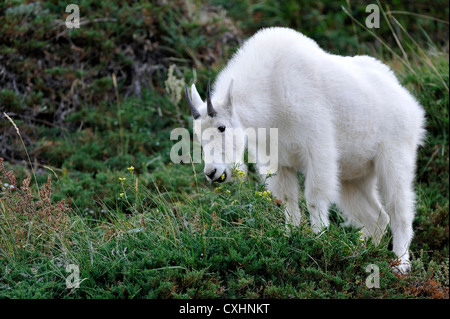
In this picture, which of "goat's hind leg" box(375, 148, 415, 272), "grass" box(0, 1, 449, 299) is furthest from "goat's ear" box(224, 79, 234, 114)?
"goat's hind leg" box(375, 148, 415, 272)

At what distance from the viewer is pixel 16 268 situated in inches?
169

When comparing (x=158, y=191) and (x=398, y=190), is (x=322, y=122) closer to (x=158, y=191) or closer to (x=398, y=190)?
(x=398, y=190)

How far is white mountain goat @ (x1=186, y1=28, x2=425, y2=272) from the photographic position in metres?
5.21

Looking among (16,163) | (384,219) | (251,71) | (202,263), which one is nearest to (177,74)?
(16,163)

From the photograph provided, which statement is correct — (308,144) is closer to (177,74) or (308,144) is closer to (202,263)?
(202,263)

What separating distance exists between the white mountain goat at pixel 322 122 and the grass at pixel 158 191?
10.9 inches

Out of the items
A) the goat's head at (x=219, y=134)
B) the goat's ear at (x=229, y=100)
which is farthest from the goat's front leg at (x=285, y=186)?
the goat's ear at (x=229, y=100)

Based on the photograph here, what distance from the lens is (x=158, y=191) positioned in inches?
199

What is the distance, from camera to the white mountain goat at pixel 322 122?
5207 mm

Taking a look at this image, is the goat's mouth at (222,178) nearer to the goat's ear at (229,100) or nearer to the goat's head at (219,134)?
the goat's head at (219,134)

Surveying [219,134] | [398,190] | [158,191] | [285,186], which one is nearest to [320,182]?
[285,186]

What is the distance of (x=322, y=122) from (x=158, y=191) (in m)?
1.69

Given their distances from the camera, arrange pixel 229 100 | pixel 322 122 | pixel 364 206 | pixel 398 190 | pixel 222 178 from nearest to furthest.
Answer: pixel 222 178
pixel 229 100
pixel 322 122
pixel 398 190
pixel 364 206

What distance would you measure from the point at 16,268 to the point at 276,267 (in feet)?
6.65
